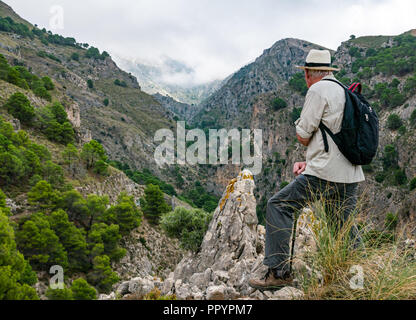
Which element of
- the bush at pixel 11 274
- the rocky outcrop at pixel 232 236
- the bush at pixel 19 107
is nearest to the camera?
the rocky outcrop at pixel 232 236

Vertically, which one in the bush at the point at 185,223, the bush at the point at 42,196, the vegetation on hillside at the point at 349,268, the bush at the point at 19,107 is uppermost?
the bush at the point at 19,107

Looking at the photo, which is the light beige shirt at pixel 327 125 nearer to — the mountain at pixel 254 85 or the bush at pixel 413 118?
the bush at pixel 413 118

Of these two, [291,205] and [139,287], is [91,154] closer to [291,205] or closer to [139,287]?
[139,287]

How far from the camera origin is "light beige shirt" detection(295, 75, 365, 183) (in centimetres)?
330

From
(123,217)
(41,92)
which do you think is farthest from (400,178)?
(41,92)

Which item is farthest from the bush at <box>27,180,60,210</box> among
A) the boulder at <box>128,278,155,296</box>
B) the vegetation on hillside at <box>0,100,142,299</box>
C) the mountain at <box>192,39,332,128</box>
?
the mountain at <box>192,39,332,128</box>

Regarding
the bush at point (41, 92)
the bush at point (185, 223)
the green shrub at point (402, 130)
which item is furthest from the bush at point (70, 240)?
the green shrub at point (402, 130)

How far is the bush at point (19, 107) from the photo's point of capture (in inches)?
1543

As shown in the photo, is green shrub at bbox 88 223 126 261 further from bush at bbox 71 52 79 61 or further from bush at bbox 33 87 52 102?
bush at bbox 71 52 79 61

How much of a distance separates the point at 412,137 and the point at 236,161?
54480mm

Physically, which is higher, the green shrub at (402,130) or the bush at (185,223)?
the green shrub at (402,130)

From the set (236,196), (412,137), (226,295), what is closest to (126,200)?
(236,196)

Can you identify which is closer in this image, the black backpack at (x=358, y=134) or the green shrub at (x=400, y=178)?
the black backpack at (x=358, y=134)

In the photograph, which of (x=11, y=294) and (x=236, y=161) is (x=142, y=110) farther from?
(x=11, y=294)
